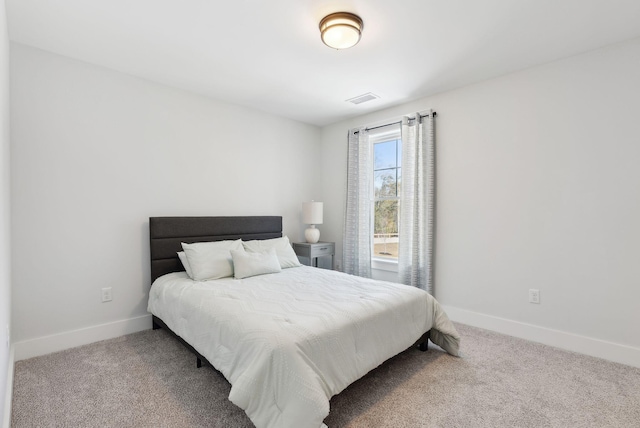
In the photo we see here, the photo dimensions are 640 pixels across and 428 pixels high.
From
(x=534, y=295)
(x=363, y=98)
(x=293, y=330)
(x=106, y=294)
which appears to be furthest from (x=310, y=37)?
(x=534, y=295)

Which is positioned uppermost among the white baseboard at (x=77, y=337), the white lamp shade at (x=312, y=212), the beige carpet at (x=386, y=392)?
the white lamp shade at (x=312, y=212)

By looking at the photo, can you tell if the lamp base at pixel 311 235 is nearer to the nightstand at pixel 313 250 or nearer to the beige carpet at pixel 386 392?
A: the nightstand at pixel 313 250

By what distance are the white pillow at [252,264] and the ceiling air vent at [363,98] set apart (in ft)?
6.93

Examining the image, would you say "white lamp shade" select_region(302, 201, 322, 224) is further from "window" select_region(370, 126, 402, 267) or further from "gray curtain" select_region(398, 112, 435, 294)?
"gray curtain" select_region(398, 112, 435, 294)

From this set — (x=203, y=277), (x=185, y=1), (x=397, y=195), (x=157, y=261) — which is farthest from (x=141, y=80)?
(x=397, y=195)

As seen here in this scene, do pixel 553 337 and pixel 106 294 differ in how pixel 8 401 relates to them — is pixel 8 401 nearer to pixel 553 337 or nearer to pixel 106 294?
pixel 106 294

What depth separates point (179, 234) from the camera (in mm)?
3199

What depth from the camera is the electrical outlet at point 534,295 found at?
2873 millimetres

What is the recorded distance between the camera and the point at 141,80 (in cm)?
309

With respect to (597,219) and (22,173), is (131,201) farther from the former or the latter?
(597,219)

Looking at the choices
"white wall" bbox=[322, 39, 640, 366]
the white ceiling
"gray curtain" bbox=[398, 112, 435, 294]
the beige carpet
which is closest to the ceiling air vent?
the white ceiling

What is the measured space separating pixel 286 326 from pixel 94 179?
7.77ft

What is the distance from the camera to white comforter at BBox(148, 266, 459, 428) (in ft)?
4.96

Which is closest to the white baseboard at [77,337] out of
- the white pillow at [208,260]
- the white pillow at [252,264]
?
the white pillow at [208,260]
